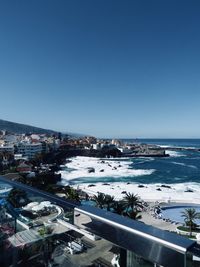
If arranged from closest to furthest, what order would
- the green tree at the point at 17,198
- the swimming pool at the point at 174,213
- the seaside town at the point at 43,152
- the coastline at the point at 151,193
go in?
the green tree at the point at 17,198, the swimming pool at the point at 174,213, the coastline at the point at 151,193, the seaside town at the point at 43,152

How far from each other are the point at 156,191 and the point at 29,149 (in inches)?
1474

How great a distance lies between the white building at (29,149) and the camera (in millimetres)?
61188

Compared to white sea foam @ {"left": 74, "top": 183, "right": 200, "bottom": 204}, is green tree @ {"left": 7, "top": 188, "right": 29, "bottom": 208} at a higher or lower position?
higher

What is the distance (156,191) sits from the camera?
32.6 m

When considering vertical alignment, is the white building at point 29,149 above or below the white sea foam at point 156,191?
above

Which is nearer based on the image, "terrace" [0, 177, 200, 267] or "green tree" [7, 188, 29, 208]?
"terrace" [0, 177, 200, 267]

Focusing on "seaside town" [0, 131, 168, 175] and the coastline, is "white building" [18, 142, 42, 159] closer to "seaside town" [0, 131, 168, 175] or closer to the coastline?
"seaside town" [0, 131, 168, 175]

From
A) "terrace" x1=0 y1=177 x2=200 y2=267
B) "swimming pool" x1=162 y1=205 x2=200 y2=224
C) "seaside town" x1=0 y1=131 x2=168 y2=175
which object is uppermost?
"terrace" x1=0 y1=177 x2=200 y2=267

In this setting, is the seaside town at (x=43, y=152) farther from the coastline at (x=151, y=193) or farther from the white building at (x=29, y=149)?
the coastline at (x=151, y=193)

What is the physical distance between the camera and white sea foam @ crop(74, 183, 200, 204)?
95.5 ft

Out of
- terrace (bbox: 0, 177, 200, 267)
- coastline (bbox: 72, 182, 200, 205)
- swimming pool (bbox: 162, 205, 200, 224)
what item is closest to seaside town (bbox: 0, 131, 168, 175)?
coastline (bbox: 72, 182, 200, 205)

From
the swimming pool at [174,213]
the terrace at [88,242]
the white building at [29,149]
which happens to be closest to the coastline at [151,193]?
the swimming pool at [174,213]

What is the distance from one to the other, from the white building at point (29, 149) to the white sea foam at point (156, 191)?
30.4m

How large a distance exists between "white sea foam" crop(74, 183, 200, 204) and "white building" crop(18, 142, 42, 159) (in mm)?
30436
